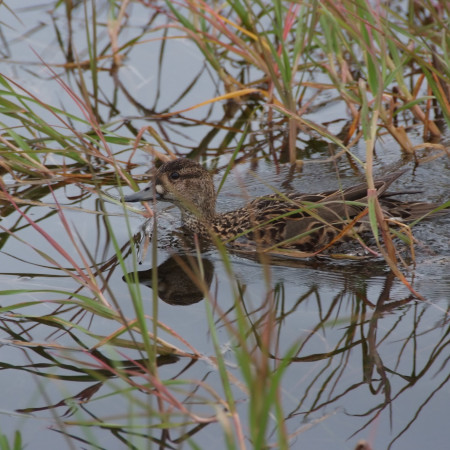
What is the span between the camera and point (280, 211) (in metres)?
5.97

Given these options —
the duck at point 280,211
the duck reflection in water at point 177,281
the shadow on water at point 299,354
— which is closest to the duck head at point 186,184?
the duck at point 280,211

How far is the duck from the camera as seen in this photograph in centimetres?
563

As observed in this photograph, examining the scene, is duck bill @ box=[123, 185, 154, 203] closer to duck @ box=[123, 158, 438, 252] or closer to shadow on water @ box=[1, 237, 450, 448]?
duck @ box=[123, 158, 438, 252]

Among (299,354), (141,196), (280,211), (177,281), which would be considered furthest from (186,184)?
(299,354)

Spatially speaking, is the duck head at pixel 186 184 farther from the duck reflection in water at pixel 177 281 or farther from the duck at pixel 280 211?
the duck reflection in water at pixel 177 281

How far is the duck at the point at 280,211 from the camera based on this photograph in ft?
18.5

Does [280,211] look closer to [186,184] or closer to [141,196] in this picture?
[186,184]

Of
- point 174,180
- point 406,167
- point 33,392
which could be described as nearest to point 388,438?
point 33,392

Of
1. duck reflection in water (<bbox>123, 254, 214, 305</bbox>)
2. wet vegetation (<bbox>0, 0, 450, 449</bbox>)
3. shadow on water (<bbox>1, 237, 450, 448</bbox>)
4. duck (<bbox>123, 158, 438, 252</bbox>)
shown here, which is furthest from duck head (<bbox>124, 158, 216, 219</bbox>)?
shadow on water (<bbox>1, 237, 450, 448</bbox>)

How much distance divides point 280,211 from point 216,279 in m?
0.91

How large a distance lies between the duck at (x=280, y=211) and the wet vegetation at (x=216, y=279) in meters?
0.17

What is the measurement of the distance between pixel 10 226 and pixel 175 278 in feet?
4.87

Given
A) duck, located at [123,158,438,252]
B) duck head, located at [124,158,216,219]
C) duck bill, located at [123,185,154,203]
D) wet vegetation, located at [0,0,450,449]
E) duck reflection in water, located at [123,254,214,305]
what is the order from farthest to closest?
duck head, located at [124,158,216,219], duck bill, located at [123,185,154,203], duck, located at [123,158,438,252], duck reflection in water, located at [123,254,214,305], wet vegetation, located at [0,0,450,449]

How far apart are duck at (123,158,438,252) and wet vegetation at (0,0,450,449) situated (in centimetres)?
17
